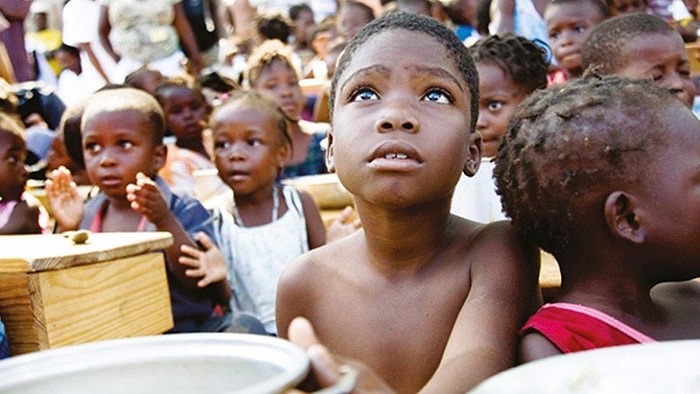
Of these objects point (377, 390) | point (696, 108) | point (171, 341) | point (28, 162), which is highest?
point (171, 341)

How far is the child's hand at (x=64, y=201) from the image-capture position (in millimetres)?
2965

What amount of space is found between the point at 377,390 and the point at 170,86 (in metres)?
3.61

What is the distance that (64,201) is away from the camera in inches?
118

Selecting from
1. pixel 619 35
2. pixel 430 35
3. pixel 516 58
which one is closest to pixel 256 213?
pixel 516 58

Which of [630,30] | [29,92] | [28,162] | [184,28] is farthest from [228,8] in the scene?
[630,30]

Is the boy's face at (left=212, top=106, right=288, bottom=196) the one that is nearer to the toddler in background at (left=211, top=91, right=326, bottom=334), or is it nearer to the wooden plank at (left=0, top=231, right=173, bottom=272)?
the toddler in background at (left=211, top=91, right=326, bottom=334)

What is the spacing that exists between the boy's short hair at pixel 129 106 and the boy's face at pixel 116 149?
0.03m

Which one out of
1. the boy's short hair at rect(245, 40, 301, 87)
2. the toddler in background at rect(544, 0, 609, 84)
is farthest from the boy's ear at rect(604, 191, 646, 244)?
the boy's short hair at rect(245, 40, 301, 87)

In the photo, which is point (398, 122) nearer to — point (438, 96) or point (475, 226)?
point (438, 96)

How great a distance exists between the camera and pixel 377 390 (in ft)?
3.37

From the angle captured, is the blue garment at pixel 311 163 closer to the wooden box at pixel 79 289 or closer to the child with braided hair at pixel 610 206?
the wooden box at pixel 79 289

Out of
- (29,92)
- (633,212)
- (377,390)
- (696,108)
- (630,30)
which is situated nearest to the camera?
(377,390)

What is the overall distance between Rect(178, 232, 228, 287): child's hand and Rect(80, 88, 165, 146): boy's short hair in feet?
1.78

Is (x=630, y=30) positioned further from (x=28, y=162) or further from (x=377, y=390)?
(x=28, y=162)
